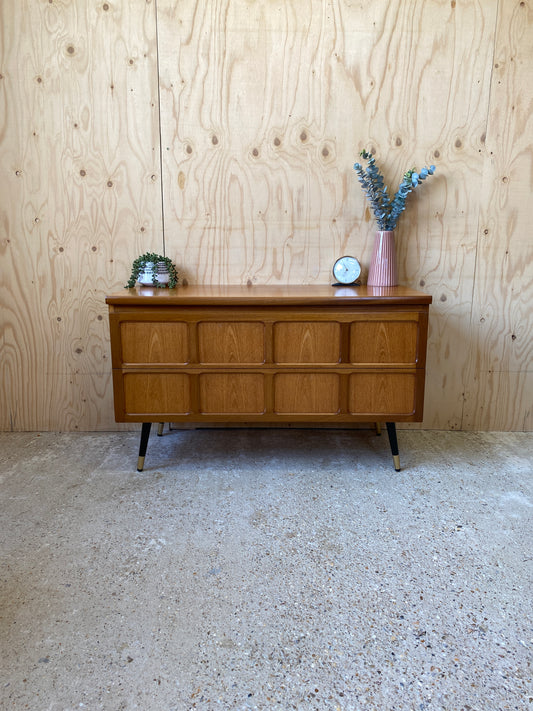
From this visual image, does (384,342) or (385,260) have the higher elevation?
(385,260)

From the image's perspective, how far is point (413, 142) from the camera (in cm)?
214

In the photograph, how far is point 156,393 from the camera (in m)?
1.89

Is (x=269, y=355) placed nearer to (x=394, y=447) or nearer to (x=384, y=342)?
(x=384, y=342)

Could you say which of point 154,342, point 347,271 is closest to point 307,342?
point 347,271

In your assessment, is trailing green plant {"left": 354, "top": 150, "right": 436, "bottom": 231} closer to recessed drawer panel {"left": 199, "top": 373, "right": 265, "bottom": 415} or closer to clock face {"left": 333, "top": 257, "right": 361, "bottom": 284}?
clock face {"left": 333, "top": 257, "right": 361, "bottom": 284}

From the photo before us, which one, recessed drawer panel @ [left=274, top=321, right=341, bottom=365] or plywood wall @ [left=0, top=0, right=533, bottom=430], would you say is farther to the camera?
plywood wall @ [left=0, top=0, right=533, bottom=430]

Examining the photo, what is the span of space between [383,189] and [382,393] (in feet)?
3.02

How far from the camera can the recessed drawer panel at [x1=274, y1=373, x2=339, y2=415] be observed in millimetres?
1872

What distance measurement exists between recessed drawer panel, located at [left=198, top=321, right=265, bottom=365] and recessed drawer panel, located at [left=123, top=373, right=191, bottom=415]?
5.7 inches

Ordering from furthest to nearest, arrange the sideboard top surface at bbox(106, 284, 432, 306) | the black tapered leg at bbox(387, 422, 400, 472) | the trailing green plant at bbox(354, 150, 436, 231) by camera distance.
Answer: the trailing green plant at bbox(354, 150, 436, 231) → the black tapered leg at bbox(387, 422, 400, 472) → the sideboard top surface at bbox(106, 284, 432, 306)

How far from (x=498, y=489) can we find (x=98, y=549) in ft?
4.80

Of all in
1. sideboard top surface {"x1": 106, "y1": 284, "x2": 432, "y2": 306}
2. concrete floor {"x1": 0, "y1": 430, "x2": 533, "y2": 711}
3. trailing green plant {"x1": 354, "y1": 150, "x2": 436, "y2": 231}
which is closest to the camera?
concrete floor {"x1": 0, "y1": 430, "x2": 533, "y2": 711}

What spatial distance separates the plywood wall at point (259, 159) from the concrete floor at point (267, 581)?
0.58 meters

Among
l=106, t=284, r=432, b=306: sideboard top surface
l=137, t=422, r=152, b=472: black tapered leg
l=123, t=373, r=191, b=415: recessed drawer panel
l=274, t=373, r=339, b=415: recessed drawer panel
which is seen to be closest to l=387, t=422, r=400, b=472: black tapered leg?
l=274, t=373, r=339, b=415: recessed drawer panel
